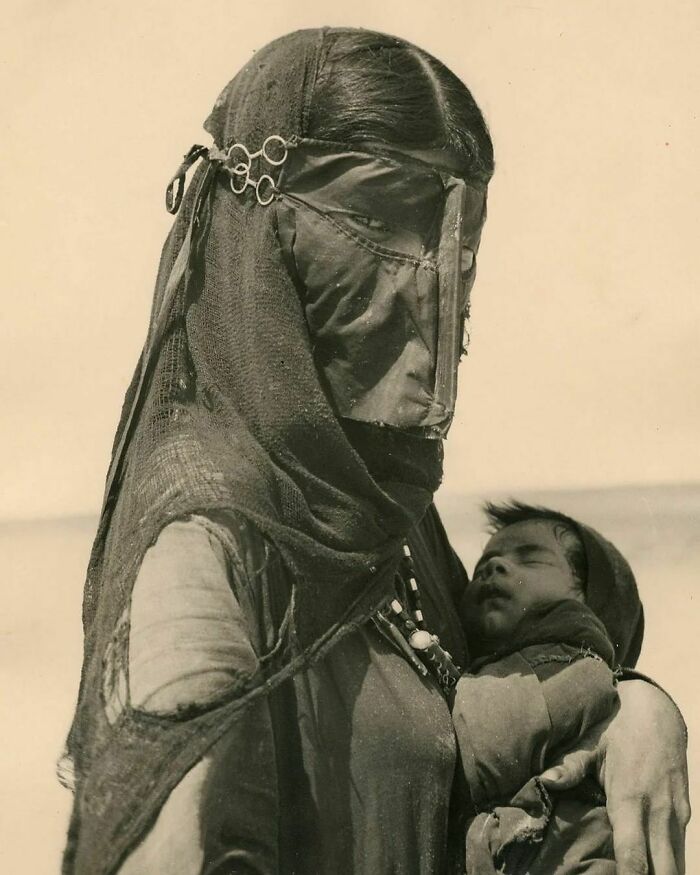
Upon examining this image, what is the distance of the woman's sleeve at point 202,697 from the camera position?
1.35 m

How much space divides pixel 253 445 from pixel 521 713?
355 millimetres

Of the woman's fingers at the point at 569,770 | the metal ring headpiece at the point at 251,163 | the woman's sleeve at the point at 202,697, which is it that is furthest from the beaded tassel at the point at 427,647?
the metal ring headpiece at the point at 251,163

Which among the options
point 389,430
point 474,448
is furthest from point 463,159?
point 474,448

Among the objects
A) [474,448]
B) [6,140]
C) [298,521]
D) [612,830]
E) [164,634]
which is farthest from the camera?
[474,448]

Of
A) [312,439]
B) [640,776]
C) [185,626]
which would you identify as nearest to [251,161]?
[312,439]

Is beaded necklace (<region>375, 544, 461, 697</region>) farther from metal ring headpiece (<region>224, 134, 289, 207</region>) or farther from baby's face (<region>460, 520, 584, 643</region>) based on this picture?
metal ring headpiece (<region>224, 134, 289, 207</region>)

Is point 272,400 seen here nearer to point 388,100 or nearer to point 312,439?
point 312,439

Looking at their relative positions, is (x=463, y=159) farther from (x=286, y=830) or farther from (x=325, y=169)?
(x=286, y=830)

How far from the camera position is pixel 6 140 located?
220 centimetres

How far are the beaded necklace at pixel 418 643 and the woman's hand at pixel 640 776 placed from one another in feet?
0.43

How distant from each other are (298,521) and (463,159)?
1.19 feet

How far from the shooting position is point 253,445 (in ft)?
4.95

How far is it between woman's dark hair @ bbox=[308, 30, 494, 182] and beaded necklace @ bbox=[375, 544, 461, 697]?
0.41 meters

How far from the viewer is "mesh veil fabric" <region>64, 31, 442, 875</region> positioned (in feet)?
4.83
